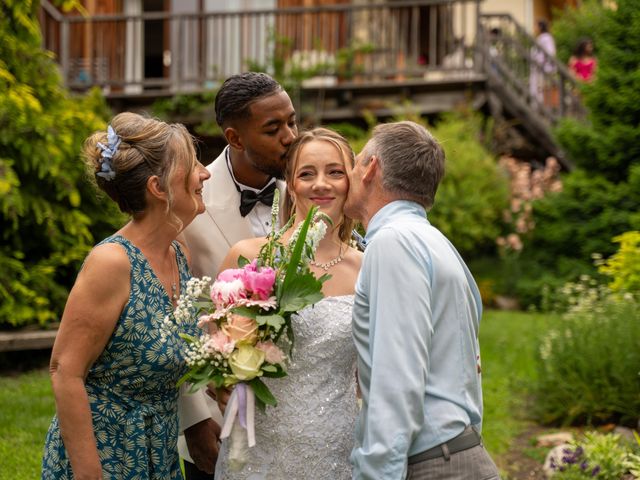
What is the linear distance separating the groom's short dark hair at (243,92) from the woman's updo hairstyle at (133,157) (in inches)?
28.5

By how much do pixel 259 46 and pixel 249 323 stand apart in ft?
45.9

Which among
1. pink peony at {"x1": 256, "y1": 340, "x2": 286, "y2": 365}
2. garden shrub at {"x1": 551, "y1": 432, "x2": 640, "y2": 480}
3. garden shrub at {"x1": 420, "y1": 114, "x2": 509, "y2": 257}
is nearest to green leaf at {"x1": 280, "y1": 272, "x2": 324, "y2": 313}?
pink peony at {"x1": 256, "y1": 340, "x2": 286, "y2": 365}

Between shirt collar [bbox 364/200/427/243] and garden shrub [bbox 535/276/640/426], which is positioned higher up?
shirt collar [bbox 364/200/427/243]

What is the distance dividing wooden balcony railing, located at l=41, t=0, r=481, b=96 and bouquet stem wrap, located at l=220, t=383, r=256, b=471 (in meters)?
12.8

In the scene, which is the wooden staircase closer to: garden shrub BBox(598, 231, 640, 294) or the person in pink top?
the person in pink top

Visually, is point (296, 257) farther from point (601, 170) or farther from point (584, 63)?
point (584, 63)

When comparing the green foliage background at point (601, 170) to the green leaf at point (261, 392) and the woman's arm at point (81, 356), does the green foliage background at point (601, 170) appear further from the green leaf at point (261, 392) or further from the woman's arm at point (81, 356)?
the woman's arm at point (81, 356)

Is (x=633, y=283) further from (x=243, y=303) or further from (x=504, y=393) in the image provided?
(x=243, y=303)


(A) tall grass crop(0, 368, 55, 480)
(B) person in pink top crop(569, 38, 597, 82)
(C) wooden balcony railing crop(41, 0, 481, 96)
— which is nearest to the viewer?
(A) tall grass crop(0, 368, 55, 480)

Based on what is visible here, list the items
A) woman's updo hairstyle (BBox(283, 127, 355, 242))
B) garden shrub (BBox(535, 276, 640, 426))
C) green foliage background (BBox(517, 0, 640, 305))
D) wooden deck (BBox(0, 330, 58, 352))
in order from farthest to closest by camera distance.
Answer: green foliage background (BBox(517, 0, 640, 305))
wooden deck (BBox(0, 330, 58, 352))
garden shrub (BBox(535, 276, 640, 426))
woman's updo hairstyle (BBox(283, 127, 355, 242))

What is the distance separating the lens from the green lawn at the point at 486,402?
609cm

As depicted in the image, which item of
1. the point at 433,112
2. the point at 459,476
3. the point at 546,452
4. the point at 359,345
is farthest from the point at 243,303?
the point at 433,112

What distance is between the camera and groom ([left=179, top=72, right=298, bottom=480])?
4.05 metres

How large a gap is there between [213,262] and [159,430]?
860 mm
